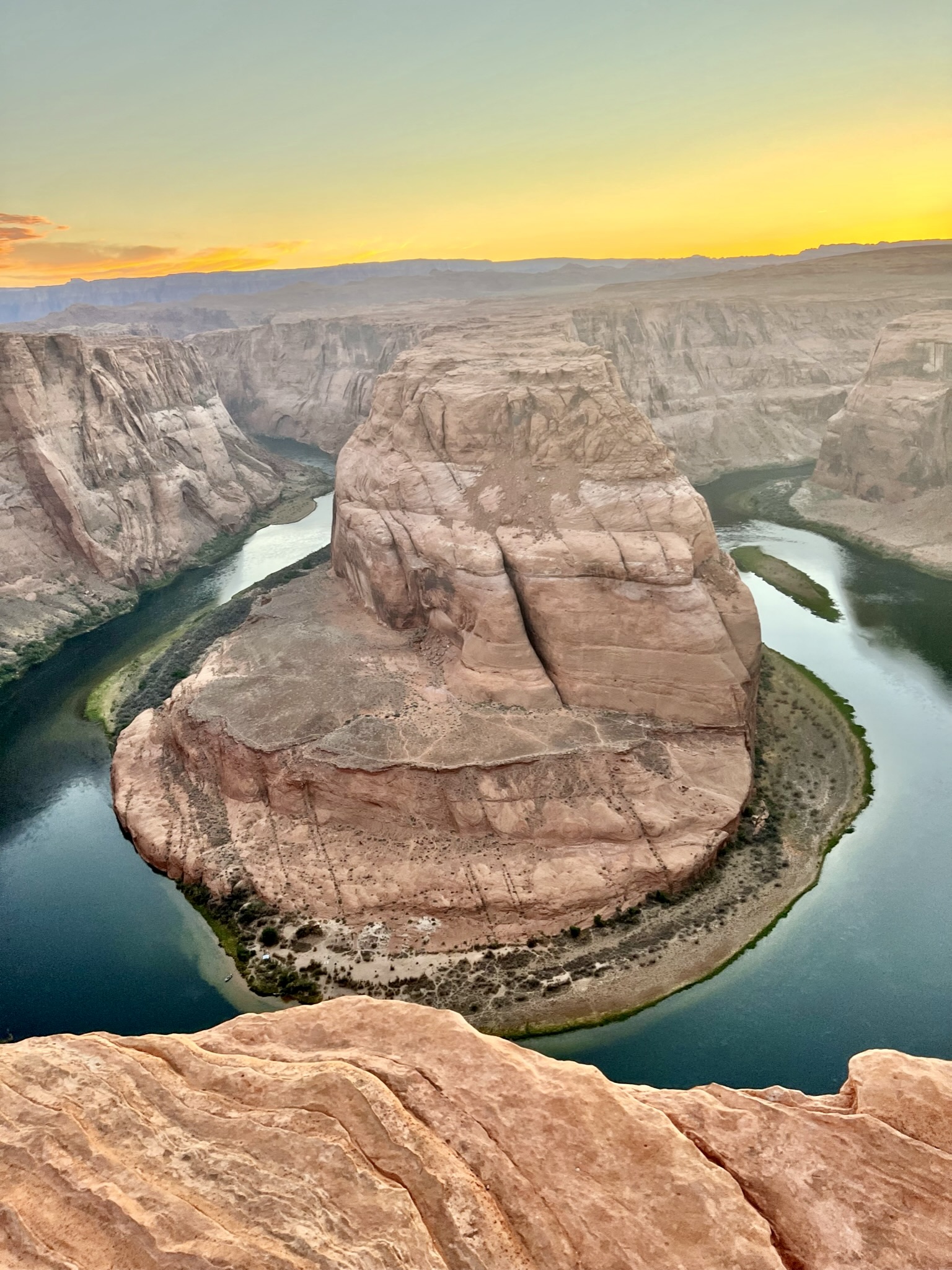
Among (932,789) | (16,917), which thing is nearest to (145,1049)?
(16,917)

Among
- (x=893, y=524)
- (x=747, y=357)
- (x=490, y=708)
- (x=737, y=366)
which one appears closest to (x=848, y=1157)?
(x=490, y=708)

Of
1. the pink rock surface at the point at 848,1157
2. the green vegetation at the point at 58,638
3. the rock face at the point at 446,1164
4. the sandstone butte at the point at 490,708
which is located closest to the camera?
the rock face at the point at 446,1164

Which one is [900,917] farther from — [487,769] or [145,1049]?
[145,1049]

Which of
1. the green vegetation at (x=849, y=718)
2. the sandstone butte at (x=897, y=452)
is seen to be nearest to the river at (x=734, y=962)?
the green vegetation at (x=849, y=718)

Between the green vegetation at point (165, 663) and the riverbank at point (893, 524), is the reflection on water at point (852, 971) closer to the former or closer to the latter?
the riverbank at point (893, 524)

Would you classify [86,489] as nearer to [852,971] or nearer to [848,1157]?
[852,971]

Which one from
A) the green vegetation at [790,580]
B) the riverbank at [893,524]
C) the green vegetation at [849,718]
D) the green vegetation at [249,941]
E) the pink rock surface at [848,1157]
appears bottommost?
the green vegetation at [249,941]
